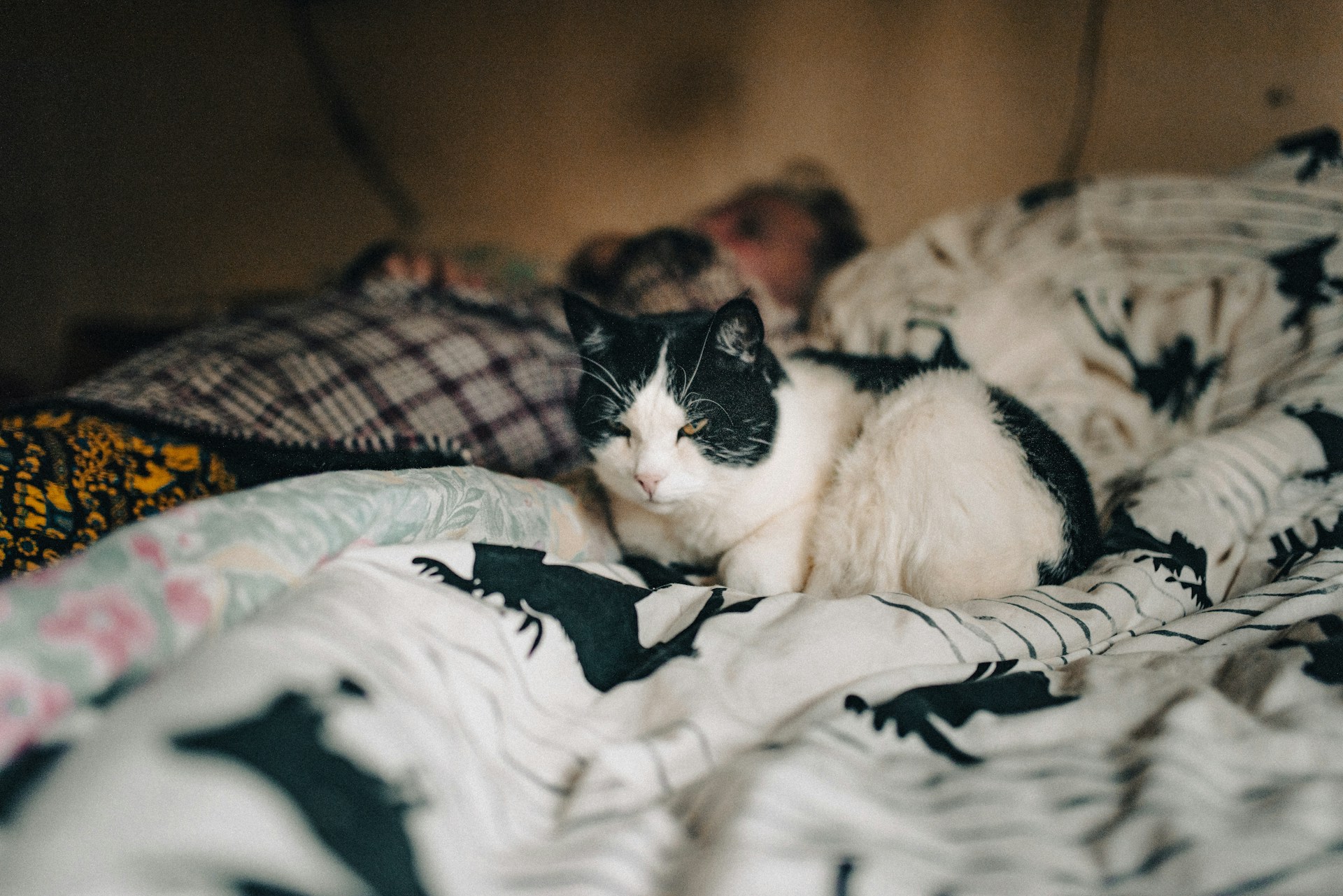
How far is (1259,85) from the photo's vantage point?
4.24ft

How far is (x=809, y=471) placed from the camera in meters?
0.92

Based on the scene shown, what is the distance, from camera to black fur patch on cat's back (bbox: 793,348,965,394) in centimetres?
93

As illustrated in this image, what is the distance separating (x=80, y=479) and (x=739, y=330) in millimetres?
831

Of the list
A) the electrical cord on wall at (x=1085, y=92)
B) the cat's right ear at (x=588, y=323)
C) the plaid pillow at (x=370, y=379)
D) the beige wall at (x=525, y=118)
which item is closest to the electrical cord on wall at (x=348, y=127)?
the beige wall at (x=525, y=118)

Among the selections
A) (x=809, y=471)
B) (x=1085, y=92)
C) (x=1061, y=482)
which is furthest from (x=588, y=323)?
(x=1085, y=92)

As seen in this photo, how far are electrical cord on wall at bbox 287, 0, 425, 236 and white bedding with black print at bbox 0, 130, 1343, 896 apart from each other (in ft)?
6.44

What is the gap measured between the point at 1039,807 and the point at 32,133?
2.38 m

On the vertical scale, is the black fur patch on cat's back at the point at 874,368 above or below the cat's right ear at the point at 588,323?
below

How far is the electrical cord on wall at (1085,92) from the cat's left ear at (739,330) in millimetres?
1351

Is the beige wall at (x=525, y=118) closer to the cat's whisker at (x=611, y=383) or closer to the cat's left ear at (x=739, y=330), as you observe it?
the cat's left ear at (x=739, y=330)

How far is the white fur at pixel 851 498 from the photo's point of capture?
0.75 meters

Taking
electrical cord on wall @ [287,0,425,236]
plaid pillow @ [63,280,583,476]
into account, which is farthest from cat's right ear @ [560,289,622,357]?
electrical cord on wall @ [287,0,425,236]

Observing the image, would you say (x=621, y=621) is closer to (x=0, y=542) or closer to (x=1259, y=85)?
(x=0, y=542)

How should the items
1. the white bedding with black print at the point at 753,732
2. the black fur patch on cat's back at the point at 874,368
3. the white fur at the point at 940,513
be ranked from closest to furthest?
the white bedding with black print at the point at 753,732
the white fur at the point at 940,513
the black fur patch on cat's back at the point at 874,368
